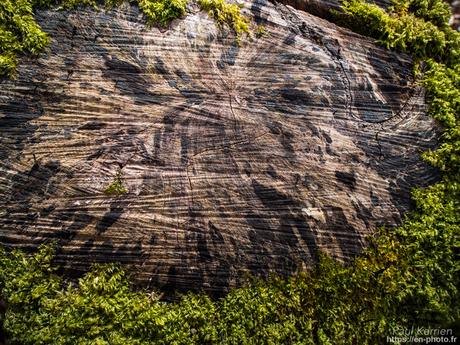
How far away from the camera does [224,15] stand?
9.51ft

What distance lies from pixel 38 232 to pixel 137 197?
32.4 inches

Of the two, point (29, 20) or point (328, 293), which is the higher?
point (29, 20)

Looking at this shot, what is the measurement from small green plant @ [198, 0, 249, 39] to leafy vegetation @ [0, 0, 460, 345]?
3.75ft

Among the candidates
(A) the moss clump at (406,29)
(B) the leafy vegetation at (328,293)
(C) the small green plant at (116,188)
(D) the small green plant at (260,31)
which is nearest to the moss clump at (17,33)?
(C) the small green plant at (116,188)

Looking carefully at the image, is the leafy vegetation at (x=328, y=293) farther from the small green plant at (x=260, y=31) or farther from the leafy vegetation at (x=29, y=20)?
the leafy vegetation at (x=29, y=20)

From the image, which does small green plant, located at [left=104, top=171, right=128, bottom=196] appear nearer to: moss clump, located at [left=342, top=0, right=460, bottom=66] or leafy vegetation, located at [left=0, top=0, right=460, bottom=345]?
leafy vegetation, located at [left=0, top=0, right=460, bottom=345]

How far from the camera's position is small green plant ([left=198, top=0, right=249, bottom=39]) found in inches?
114

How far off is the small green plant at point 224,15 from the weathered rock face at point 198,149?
3.3 inches

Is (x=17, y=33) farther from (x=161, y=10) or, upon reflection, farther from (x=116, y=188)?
(x=116, y=188)

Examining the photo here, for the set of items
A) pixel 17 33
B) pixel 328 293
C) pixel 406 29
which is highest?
pixel 406 29

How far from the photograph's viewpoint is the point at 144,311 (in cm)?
258

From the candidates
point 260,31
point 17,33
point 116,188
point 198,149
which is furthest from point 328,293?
point 17,33

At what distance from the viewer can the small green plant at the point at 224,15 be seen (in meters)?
2.90

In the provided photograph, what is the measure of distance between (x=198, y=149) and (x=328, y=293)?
1.72 metres
